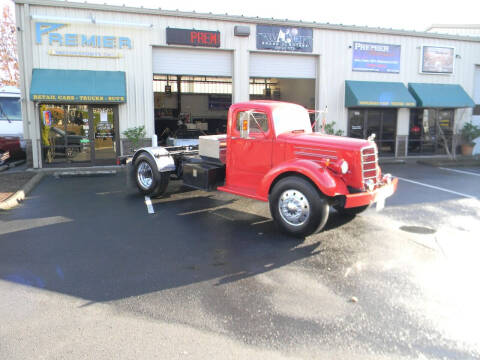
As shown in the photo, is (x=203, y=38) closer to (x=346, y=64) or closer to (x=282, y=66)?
(x=282, y=66)

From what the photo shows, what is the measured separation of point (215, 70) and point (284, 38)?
10.1 ft

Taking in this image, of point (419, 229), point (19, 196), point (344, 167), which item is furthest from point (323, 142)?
point (19, 196)

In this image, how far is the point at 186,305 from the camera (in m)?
3.88

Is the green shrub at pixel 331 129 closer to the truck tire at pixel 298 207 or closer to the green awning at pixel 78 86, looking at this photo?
the green awning at pixel 78 86

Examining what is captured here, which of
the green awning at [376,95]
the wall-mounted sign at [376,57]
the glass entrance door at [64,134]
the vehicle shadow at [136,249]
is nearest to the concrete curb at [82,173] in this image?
the glass entrance door at [64,134]

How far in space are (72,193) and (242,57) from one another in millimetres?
8827

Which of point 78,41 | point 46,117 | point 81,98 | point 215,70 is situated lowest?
point 46,117

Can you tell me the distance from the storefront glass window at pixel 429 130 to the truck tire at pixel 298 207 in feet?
45.6

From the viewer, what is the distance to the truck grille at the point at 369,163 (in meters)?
6.19

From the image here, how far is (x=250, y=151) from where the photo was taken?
7121 millimetres

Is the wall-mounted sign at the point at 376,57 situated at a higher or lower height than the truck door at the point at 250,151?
higher

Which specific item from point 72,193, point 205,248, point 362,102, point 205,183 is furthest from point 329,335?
point 362,102

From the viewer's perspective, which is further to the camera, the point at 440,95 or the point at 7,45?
the point at 7,45

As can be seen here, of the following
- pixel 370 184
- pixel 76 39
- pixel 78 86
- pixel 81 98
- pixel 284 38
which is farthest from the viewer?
pixel 284 38
